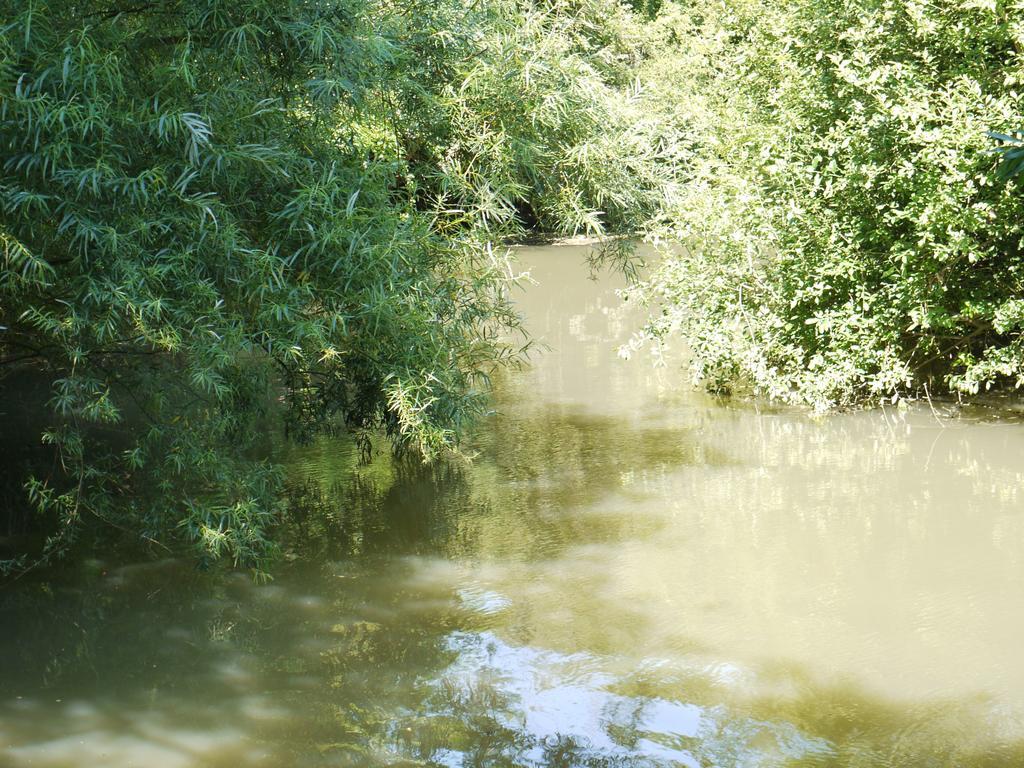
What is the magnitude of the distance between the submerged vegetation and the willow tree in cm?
2

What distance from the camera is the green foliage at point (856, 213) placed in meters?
7.91

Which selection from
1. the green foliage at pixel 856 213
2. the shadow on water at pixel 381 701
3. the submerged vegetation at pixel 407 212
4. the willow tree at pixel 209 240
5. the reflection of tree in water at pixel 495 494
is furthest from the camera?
the green foliage at pixel 856 213

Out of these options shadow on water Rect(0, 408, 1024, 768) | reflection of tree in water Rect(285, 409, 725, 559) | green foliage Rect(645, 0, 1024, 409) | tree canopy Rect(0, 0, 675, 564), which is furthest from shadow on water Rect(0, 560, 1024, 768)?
green foliage Rect(645, 0, 1024, 409)

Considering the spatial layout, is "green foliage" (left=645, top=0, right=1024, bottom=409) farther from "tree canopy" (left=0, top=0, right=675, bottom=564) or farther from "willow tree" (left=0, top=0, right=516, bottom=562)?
"willow tree" (left=0, top=0, right=516, bottom=562)

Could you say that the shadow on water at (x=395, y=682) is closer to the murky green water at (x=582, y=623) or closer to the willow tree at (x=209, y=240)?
the murky green water at (x=582, y=623)

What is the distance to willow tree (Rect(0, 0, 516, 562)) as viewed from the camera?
501 cm

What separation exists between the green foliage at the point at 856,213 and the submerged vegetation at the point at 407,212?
3 centimetres

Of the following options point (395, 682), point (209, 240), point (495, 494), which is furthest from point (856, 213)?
point (395, 682)

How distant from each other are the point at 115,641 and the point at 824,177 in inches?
251

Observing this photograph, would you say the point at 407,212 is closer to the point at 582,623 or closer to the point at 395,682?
the point at 582,623

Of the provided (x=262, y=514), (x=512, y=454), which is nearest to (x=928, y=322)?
(x=512, y=454)

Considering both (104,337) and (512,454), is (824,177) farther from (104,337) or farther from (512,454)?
(104,337)

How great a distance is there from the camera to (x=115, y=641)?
5.43 m

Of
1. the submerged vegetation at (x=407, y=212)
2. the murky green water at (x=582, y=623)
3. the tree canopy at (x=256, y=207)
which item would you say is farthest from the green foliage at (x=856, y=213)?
the tree canopy at (x=256, y=207)
